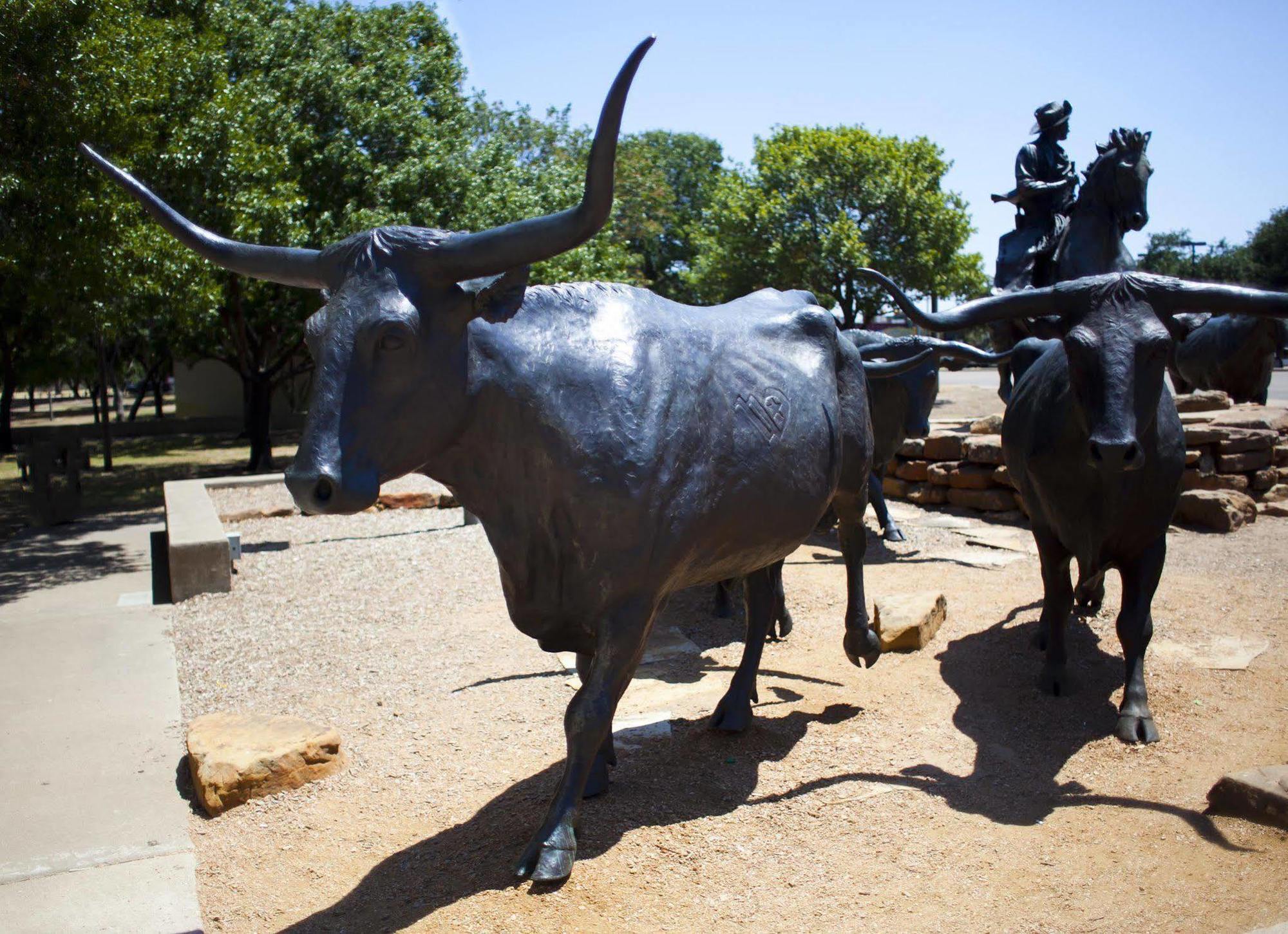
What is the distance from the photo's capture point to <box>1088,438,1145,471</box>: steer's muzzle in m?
3.93

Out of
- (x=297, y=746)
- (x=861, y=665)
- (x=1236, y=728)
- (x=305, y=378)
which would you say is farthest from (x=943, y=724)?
(x=305, y=378)

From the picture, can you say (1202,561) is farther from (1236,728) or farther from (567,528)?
(567,528)

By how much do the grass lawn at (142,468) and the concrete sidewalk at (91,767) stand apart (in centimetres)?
617

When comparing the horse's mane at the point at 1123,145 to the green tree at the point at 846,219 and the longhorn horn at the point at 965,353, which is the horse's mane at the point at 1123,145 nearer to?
the longhorn horn at the point at 965,353

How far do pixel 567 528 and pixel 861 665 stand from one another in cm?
297

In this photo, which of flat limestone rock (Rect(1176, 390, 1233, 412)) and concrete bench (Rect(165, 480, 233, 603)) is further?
flat limestone rock (Rect(1176, 390, 1233, 412))

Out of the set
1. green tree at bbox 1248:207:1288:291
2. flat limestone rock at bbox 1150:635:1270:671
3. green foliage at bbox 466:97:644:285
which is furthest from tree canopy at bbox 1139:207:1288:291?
flat limestone rock at bbox 1150:635:1270:671

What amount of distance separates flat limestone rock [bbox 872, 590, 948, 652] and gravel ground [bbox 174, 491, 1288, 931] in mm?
92

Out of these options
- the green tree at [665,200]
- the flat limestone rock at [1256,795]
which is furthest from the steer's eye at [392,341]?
the green tree at [665,200]

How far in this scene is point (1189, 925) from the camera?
3.12 metres

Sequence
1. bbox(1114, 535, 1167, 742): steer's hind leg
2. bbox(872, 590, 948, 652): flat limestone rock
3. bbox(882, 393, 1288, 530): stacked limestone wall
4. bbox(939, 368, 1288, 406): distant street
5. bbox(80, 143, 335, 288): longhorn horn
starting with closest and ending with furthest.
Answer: bbox(80, 143, 335, 288): longhorn horn, bbox(1114, 535, 1167, 742): steer's hind leg, bbox(872, 590, 948, 652): flat limestone rock, bbox(882, 393, 1288, 530): stacked limestone wall, bbox(939, 368, 1288, 406): distant street

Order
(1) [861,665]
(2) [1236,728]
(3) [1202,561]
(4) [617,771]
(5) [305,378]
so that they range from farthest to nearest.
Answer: (5) [305,378] → (3) [1202,561] → (1) [861,665] → (2) [1236,728] → (4) [617,771]

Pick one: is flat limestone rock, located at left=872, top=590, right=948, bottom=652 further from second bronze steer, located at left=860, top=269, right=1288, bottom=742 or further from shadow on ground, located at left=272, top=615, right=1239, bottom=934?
second bronze steer, located at left=860, top=269, right=1288, bottom=742

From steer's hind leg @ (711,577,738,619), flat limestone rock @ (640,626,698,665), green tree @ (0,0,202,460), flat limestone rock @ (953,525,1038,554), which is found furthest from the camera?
flat limestone rock @ (953,525,1038,554)
